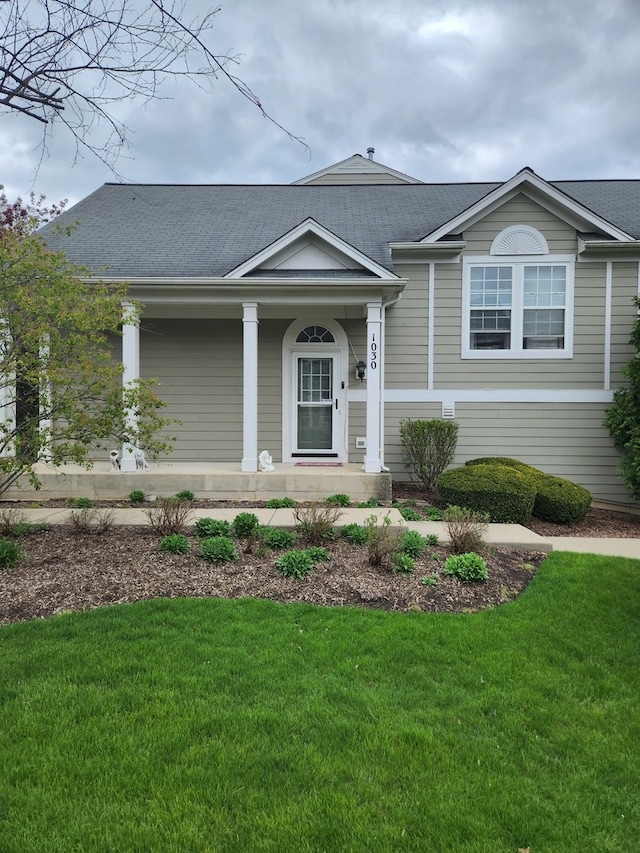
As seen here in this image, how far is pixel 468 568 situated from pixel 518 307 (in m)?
6.21

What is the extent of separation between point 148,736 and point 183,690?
0.37 m

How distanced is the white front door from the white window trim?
2.53 m

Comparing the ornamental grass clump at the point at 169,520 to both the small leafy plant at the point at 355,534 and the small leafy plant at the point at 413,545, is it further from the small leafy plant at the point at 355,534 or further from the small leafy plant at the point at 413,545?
the small leafy plant at the point at 413,545

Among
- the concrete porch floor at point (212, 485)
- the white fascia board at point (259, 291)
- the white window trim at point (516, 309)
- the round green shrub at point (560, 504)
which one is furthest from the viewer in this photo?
the white window trim at point (516, 309)

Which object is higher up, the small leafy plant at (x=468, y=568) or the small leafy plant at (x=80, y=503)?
the small leafy plant at (x=80, y=503)

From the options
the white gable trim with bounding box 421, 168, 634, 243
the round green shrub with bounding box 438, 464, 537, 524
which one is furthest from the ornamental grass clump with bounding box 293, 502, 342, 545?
the white gable trim with bounding box 421, 168, 634, 243

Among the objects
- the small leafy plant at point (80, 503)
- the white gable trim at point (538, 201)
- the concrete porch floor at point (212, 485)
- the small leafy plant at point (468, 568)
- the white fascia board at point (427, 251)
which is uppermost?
the white gable trim at point (538, 201)

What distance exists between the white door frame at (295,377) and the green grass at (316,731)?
566cm

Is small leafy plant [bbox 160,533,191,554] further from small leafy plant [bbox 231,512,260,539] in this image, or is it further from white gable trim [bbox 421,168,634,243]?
white gable trim [bbox 421,168,634,243]

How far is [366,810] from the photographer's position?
1895 mm

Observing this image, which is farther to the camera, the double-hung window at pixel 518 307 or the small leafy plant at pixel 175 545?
the double-hung window at pixel 518 307

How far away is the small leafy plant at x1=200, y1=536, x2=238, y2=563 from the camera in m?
4.64

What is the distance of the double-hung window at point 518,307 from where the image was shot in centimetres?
902

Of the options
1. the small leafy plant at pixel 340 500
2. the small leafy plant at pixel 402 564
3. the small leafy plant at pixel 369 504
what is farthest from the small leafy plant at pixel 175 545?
the small leafy plant at pixel 369 504
